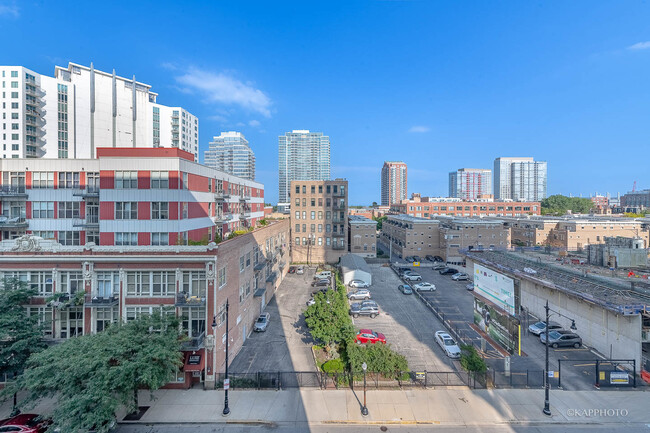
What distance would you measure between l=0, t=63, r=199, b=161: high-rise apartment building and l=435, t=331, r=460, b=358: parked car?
2883 inches

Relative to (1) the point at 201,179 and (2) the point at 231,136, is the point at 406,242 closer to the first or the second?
(1) the point at 201,179

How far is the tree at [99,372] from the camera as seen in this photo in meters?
14.2

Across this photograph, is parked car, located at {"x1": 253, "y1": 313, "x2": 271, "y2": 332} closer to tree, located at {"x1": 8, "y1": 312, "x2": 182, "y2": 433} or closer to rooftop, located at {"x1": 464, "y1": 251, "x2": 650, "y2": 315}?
tree, located at {"x1": 8, "y1": 312, "x2": 182, "y2": 433}

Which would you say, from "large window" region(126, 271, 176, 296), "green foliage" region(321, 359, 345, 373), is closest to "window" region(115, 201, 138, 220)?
"large window" region(126, 271, 176, 296)

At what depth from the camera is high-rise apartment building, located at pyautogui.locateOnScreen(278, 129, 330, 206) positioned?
6590 inches

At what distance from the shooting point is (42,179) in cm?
2603

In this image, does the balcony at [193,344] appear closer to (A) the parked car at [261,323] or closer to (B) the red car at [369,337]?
(A) the parked car at [261,323]

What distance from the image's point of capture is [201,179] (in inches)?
1037

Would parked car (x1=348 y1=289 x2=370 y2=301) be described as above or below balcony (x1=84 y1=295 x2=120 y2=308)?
below

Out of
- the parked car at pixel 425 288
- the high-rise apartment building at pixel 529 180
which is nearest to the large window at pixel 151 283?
the parked car at pixel 425 288

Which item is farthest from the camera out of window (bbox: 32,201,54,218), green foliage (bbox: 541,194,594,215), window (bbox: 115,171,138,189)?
green foliage (bbox: 541,194,594,215)

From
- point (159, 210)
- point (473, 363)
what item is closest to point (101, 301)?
point (159, 210)

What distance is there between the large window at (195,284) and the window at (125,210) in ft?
24.7

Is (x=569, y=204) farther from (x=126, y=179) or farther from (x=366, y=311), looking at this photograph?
(x=126, y=179)
